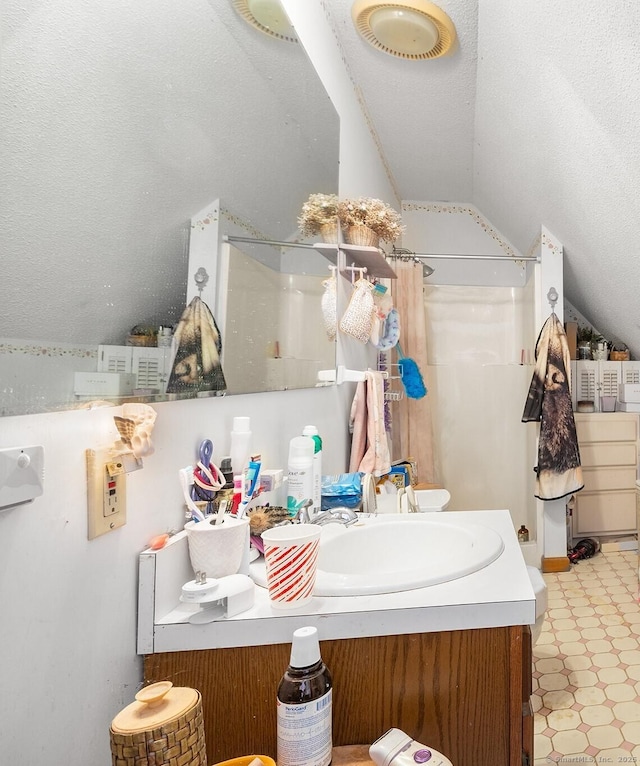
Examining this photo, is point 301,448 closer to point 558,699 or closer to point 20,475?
point 20,475

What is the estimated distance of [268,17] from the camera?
1.16m

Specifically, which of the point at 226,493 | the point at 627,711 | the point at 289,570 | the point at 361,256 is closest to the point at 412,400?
the point at 361,256

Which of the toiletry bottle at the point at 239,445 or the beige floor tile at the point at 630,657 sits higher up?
the toiletry bottle at the point at 239,445

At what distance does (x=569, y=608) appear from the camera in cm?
234

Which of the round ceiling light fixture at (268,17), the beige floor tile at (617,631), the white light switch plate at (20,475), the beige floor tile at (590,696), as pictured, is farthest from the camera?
the beige floor tile at (617,631)

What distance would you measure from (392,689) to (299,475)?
0.52 m

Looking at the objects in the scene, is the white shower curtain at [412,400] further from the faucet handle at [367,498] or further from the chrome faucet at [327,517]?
the chrome faucet at [327,517]

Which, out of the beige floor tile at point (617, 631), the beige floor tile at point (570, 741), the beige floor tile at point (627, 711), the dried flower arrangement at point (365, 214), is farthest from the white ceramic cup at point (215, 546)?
the beige floor tile at point (617, 631)

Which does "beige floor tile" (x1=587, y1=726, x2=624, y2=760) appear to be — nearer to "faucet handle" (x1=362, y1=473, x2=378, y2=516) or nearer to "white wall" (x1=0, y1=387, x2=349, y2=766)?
"faucet handle" (x1=362, y1=473, x2=378, y2=516)

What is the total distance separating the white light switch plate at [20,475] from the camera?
17.6 inches

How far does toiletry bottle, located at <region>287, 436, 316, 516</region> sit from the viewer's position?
1.11m

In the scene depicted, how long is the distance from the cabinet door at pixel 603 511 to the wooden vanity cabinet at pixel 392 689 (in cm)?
280

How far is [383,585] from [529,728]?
1.24ft

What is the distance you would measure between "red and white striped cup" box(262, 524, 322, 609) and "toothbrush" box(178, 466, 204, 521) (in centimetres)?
14
